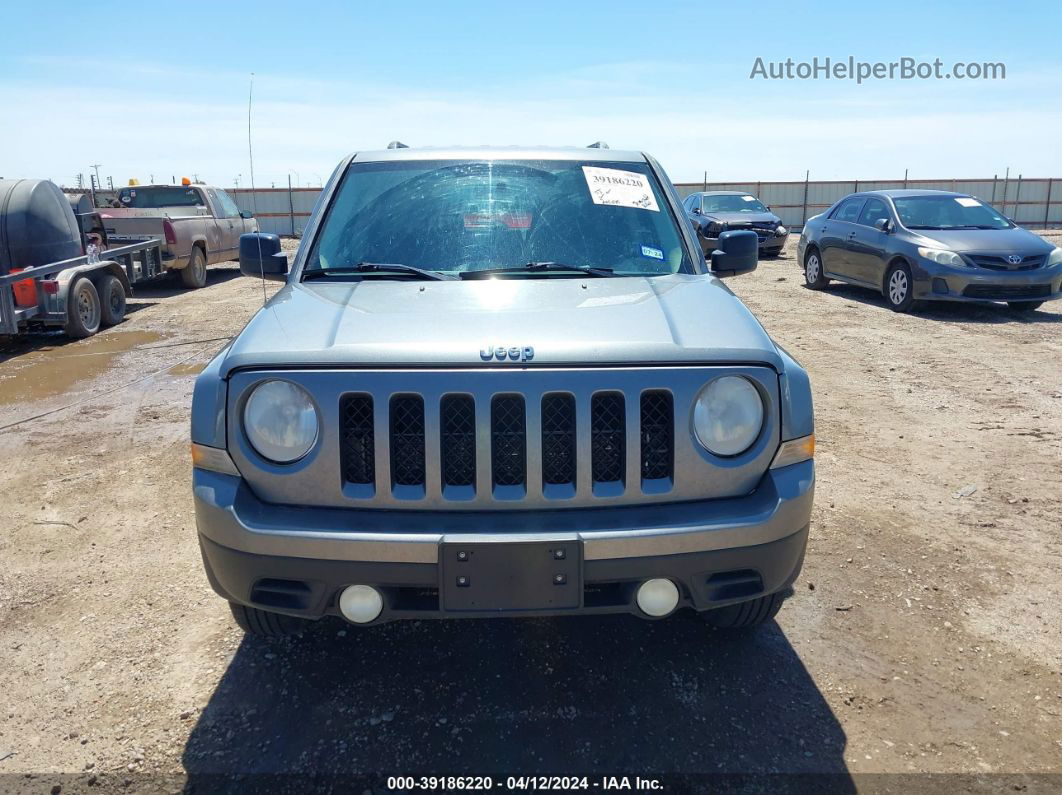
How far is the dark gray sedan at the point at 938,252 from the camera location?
34.1ft

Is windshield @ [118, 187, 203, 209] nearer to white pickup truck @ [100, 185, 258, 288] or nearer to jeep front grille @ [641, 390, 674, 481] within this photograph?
white pickup truck @ [100, 185, 258, 288]

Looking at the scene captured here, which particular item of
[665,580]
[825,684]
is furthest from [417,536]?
[825,684]

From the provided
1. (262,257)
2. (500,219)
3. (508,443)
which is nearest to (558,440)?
(508,443)

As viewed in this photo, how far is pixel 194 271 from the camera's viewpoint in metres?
15.0

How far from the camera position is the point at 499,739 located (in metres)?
2.65

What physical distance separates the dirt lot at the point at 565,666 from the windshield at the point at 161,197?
454 inches

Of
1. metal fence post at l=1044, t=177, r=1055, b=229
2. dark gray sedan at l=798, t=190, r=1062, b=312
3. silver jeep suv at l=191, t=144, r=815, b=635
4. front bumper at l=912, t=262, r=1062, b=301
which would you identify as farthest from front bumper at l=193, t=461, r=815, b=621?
metal fence post at l=1044, t=177, r=1055, b=229

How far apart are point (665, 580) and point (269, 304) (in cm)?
179

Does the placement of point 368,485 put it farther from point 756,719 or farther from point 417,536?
point 756,719

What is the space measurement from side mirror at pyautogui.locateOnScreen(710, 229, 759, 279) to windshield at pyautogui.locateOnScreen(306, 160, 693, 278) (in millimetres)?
442

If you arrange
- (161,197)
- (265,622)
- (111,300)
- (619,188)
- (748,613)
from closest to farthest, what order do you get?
(265,622), (748,613), (619,188), (111,300), (161,197)

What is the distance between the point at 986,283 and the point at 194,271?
41.8 ft

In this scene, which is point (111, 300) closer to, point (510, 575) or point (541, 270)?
point (541, 270)

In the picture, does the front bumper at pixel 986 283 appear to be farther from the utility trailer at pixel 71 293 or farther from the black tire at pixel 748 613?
the utility trailer at pixel 71 293
